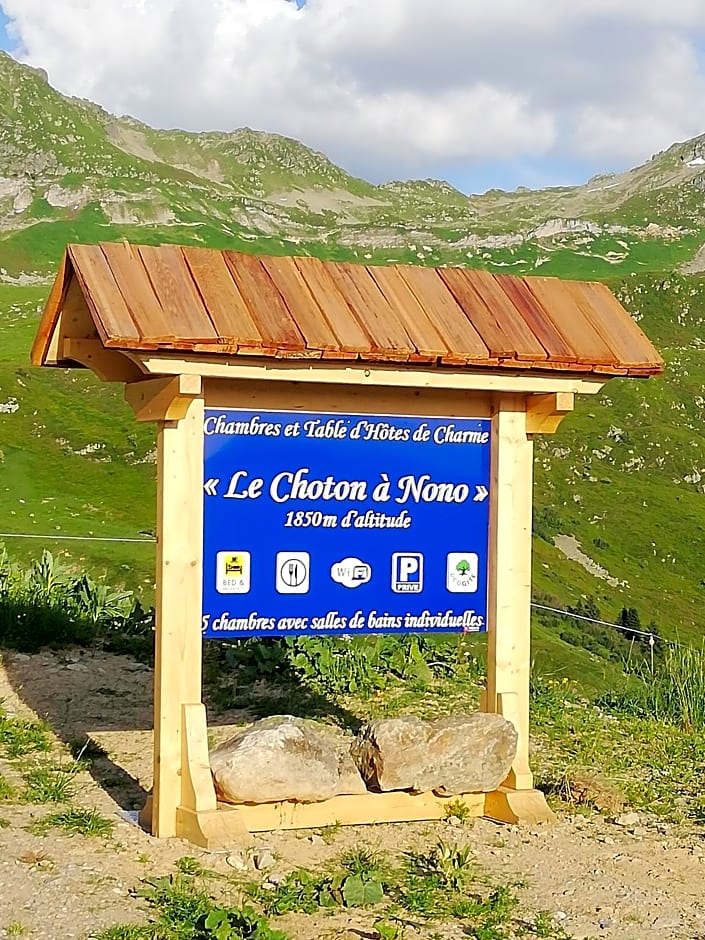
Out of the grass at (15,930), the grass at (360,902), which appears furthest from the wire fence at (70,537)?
the grass at (15,930)

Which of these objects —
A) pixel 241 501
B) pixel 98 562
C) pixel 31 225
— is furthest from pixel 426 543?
pixel 31 225

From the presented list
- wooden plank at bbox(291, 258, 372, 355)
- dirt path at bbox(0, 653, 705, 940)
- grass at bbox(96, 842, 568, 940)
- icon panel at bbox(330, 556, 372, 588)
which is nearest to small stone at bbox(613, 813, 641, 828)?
dirt path at bbox(0, 653, 705, 940)

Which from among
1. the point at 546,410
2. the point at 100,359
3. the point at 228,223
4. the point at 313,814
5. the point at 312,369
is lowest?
the point at 313,814

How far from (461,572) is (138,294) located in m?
2.53

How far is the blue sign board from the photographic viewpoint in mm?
6867

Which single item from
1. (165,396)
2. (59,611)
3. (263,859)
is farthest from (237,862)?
(59,611)

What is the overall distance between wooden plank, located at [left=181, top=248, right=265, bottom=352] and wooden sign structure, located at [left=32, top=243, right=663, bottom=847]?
1 cm

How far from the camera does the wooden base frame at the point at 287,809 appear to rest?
6.48 metres

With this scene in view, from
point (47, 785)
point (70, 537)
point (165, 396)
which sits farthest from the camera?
point (70, 537)

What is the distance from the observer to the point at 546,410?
24.5 feet

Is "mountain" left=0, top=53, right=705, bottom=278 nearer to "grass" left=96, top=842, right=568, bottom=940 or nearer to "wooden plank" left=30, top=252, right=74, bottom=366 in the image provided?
"wooden plank" left=30, top=252, right=74, bottom=366

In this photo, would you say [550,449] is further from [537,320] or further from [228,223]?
[228,223]

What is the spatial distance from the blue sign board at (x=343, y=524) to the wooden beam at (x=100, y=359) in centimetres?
76

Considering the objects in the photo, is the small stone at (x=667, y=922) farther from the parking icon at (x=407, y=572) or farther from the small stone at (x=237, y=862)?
the parking icon at (x=407, y=572)
